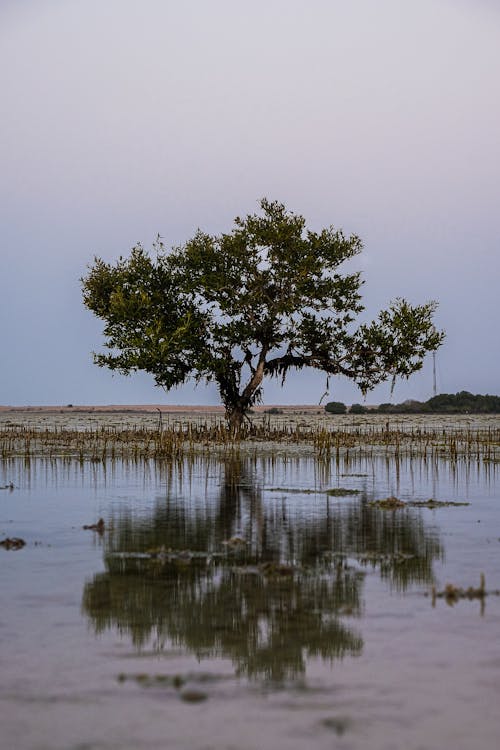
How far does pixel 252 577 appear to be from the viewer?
989 cm

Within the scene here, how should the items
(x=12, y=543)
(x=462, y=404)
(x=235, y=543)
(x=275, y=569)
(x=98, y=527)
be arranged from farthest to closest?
(x=462, y=404) < (x=98, y=527) < (x=235, y=543) < (x=12, y=543) < (x=275, y=569)

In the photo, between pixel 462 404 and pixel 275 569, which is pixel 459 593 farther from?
pixel 462 404

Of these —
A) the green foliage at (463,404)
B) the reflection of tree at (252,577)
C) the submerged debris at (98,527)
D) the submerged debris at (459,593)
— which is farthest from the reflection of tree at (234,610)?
the green foliage at (463,404)

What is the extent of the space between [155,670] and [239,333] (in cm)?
3434

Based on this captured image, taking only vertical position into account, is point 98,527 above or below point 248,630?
above

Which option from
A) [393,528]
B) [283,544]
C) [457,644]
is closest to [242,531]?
[283,544]

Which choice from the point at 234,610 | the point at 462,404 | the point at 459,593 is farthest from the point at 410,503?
the point at 462,404

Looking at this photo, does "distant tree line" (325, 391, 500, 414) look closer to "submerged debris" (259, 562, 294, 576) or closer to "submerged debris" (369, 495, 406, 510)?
"submerged debris" (369, 495, 406, 510)

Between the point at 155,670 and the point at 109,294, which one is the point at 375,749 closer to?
the point at 155,670

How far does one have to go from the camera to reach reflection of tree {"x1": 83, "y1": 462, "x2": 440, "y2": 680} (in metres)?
7.36

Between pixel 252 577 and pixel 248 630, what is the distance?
7.40 feet

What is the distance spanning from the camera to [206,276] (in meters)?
40.2

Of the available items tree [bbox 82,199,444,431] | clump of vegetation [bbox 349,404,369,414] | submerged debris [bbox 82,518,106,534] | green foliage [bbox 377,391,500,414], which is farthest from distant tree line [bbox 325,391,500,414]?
submerged debris [bbox 82,518,106,534]

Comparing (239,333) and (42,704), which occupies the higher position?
(239,333)
